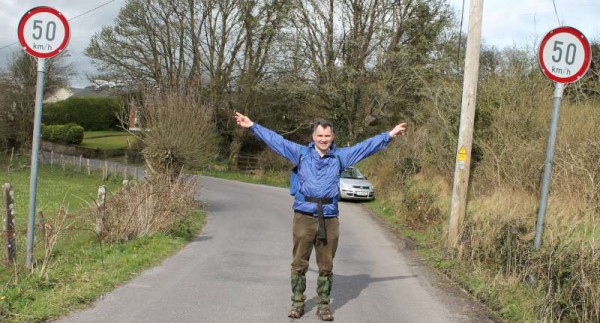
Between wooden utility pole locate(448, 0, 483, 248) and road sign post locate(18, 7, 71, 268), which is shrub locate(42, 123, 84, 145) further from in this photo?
road sign post locate(18, 7, 71, 268)

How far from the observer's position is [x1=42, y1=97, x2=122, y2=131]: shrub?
58.3 m

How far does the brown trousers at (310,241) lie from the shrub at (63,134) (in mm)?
51076

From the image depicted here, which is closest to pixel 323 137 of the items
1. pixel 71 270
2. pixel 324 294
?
pixel 324 294

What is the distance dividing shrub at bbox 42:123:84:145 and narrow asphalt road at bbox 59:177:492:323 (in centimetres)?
4477

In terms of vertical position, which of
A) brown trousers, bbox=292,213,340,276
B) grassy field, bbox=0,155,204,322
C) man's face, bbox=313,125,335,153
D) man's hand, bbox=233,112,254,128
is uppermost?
man's hand, bbox=233,112,254,128

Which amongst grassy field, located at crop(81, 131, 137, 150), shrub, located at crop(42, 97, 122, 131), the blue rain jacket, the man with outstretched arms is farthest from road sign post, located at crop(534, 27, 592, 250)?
shrub, located at crop(42, 97, 122, 131)

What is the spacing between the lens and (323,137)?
562cm

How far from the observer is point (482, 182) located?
10.6 metres

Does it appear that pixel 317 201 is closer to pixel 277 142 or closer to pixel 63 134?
pixel 277 142

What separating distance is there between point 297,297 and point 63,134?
51.6 m

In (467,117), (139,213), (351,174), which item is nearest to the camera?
(467,117)

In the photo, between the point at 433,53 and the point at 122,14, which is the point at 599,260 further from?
the point at 122,14

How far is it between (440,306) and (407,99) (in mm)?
25142

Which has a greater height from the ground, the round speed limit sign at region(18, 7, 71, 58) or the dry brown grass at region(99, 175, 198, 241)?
the round speed limit sign at region(18, 7, 71, 58)
